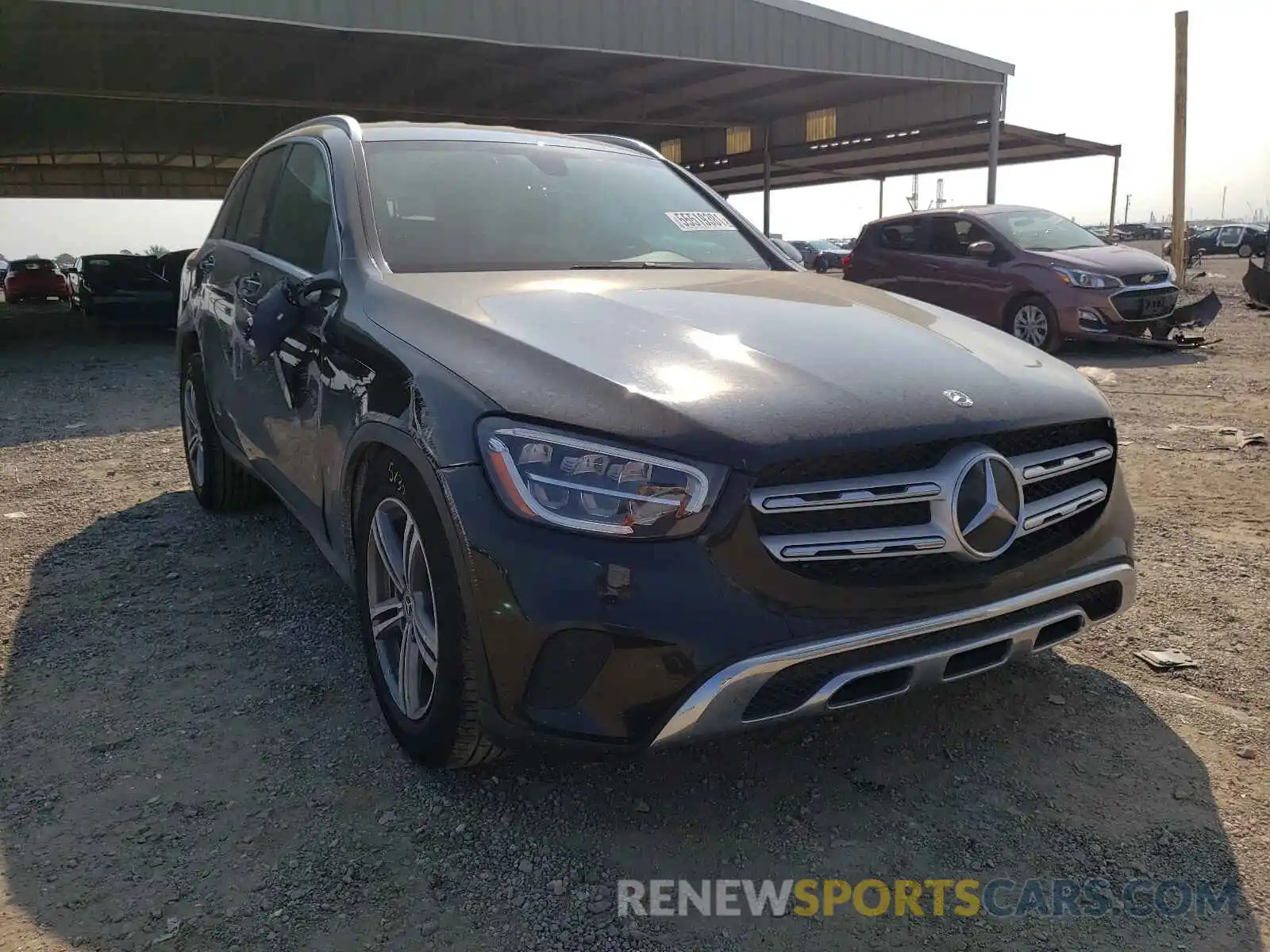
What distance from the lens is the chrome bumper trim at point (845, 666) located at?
6.24ft

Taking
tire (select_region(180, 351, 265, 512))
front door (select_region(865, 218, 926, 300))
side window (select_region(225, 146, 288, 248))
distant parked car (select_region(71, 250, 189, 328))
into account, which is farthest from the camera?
distant parked car (select_region(71, 250, 189, 328))

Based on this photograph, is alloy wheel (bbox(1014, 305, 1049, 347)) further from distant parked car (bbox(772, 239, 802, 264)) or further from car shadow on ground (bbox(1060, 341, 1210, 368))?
distant parked car (bbox(772, 239, 802, 264))

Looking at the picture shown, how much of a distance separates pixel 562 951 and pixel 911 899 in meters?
0.72

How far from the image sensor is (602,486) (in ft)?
6.39

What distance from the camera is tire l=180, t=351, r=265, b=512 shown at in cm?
455

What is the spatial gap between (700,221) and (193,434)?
2842 mm

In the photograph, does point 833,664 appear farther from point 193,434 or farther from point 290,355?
point 193,434

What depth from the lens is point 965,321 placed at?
297cm

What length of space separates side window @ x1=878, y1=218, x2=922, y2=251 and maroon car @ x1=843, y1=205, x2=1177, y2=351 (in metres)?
0.01

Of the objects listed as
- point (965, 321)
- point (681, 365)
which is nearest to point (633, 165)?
point (965, 321)

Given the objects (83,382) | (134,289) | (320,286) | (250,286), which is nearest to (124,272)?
(134,289)

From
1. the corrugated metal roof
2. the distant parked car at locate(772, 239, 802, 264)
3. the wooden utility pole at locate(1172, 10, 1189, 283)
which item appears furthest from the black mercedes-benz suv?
the wooden utility pole at locate(1172, 10, 1189, 283)

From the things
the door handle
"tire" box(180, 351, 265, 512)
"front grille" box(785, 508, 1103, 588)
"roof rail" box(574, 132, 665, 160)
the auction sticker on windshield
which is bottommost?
"tire" box(180, 351, 265, 512)

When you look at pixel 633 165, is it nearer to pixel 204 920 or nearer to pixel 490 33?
pixel 204 920
